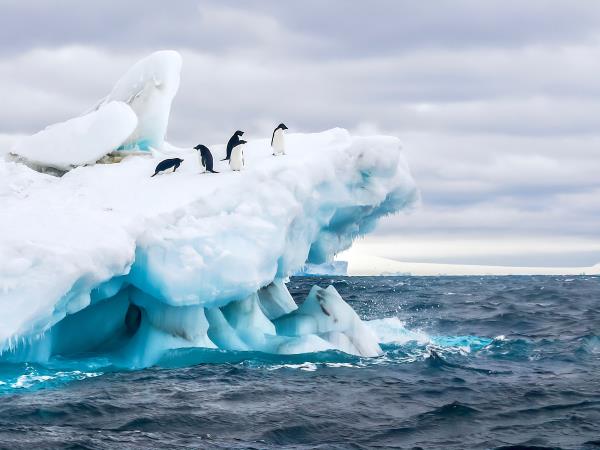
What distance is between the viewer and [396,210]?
17.1m

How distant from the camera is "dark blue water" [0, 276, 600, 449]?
349 inches

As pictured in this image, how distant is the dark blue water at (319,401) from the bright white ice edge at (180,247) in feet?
2.29

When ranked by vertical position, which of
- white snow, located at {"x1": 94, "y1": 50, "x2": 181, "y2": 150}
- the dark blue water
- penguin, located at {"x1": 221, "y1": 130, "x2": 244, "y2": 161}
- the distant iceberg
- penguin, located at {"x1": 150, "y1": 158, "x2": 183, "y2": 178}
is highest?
white snow, located at {"x1": 94, "y1": 50, "x2": 181, "y2": 150}

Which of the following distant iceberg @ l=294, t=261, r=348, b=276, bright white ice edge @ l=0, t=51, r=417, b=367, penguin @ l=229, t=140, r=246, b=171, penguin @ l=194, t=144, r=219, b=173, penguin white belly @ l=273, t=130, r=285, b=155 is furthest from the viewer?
distant iceberg @ l=294, t=261, r=348, b=276

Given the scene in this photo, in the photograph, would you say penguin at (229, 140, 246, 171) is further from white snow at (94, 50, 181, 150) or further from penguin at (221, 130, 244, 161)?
white snow at (94, 50, 181, 150)

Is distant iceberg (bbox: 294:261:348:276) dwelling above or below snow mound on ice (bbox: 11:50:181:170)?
below

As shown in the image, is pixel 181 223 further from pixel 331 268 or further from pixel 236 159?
pixel 331 268

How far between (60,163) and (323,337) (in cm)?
558

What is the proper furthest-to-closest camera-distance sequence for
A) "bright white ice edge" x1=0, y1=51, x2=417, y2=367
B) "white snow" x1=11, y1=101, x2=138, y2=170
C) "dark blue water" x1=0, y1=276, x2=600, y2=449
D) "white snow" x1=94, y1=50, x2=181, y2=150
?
"white snow" x1=94, y1=50, x2=181, y2=150
"white snow" x1=11, y1=101, x2=138, y2=170
"bright white ice edge" x1=0, y1=51, x2=417, y2=367
"dark blue water" x1=0, y1=276, x2=600, y2=449

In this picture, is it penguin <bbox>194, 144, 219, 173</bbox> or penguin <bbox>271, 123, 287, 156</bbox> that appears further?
penguin <bbox>271, 123, 287, 156</bbox>

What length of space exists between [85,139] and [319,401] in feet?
24.4

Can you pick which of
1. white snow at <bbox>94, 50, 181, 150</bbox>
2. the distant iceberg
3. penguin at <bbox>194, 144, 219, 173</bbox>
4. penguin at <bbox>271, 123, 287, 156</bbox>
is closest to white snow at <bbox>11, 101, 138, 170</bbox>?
white snow at <bbox>94, 50, 181, 150</bbox>

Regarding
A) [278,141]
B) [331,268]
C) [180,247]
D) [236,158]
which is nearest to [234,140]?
[236,158]

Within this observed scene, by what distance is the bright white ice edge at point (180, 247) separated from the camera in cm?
1178
